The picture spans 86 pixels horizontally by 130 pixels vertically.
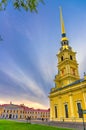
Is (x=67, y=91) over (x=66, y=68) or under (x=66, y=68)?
under

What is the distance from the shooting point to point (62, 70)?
138 ft

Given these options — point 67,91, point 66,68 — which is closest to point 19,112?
point 66,68

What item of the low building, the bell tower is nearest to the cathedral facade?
the bell tower

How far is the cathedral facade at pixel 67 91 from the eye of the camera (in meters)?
27.8

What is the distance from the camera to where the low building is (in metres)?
89.9

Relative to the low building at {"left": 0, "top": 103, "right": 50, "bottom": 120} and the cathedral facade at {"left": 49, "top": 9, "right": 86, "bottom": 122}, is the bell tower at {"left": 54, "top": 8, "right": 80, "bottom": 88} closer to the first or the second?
the cathedral facade at {"left": 49, "top": 9, "right": 86, "bottom": 122}

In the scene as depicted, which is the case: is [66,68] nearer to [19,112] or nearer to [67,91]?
[67,91]

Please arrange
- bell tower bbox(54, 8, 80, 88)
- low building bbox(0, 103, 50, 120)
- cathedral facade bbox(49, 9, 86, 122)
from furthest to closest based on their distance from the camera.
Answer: low building bbox(0, 103, 50, 120), bell tower bbox(54, 8, 80, 88), cathedral facade bbox(49, 9, 86, 122)

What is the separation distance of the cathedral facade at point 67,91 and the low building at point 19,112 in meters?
56.4

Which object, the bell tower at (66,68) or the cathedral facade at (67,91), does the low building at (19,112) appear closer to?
the bell tower at (66,68)

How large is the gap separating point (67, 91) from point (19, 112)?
2860 inches

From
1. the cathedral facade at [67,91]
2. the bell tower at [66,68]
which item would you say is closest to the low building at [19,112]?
the bell tower at [66,68]

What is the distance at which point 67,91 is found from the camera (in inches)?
1247

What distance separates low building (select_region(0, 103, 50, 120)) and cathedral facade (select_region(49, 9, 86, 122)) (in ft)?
185
